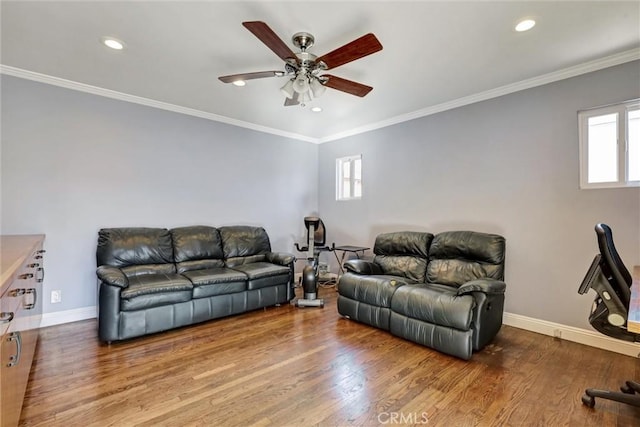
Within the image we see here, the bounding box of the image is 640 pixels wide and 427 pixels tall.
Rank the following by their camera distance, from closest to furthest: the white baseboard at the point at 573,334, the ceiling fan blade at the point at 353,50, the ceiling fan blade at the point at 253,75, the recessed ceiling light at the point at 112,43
A: the ceiling fan blade at the point at 353,50 → the ceiling fan blade at the point at 253,75 → the recessed ceiling light at the point at 112,43 → the white baseboard at the point at 573,334

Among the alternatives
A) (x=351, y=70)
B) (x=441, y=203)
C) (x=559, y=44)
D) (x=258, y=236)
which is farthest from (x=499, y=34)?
(x=258, y=236)

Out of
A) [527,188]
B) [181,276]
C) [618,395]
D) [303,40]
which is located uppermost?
[303,40]

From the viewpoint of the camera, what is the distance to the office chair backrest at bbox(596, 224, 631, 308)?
1794 mm

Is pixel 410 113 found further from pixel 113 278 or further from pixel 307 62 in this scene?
pixel 113 278

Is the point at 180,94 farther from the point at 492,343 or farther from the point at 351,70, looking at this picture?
the point at 492,343

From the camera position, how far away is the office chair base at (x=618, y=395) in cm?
181

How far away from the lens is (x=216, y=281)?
132 inches

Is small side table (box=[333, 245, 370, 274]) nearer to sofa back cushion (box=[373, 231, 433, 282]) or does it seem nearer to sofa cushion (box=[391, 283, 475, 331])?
sofa back cushion (box=[373, 231, 433, 282])

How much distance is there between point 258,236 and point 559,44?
3.95 m

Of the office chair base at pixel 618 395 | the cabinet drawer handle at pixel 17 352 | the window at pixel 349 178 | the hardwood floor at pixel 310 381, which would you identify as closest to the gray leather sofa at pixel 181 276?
the hardwood floor at pixel 310 381

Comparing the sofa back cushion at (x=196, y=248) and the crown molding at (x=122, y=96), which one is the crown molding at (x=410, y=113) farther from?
the sofa back cushion at (x=196, y=248)

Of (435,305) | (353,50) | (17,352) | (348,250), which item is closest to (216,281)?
(17,352)

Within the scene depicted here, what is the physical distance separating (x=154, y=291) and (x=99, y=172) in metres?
1.72
